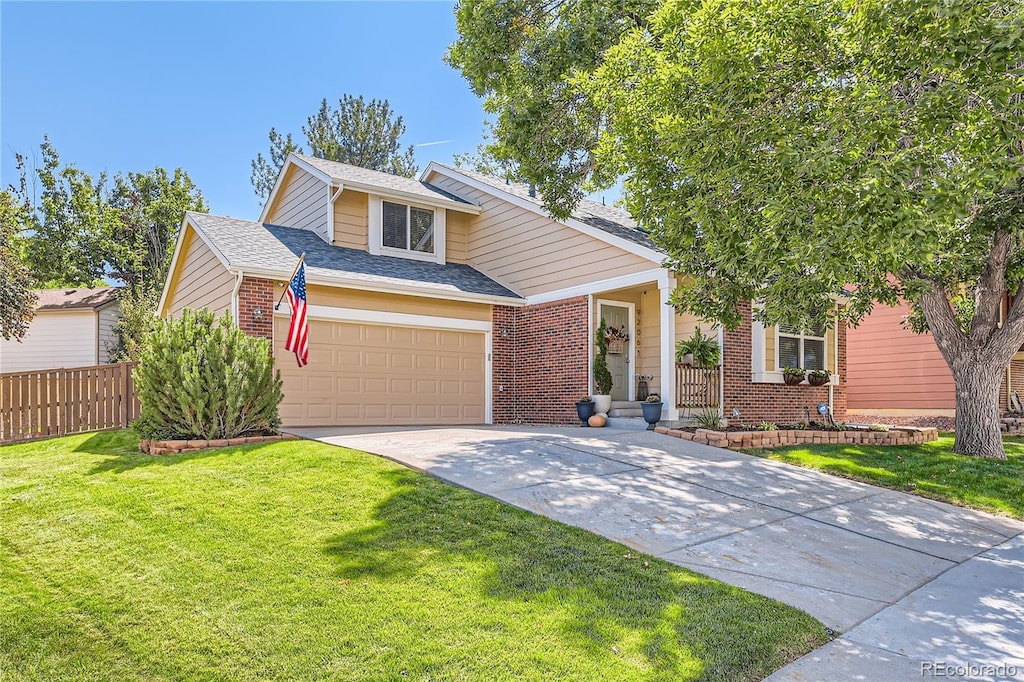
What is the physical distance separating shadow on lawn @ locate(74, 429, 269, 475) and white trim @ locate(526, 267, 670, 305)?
23.1ft

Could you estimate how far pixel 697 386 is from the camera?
12.4m

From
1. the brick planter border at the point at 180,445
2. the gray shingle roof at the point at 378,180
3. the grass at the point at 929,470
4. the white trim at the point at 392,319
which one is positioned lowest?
the grass at the point at 929,470

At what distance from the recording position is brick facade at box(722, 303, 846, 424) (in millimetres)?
12930

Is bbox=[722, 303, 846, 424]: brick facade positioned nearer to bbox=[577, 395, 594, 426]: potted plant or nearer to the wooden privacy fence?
bbox=[577, 395, 594, 426]: potted plant

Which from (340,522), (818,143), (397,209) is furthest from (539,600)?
(397,209)

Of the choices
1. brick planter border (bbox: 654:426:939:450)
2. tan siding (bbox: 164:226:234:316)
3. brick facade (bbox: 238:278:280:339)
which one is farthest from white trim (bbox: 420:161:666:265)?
tan siding (bbox: 164:226:234:316)

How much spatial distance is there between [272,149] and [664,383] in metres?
26.6

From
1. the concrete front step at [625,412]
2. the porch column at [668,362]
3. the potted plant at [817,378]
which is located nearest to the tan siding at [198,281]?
the concrete front step at [625,412]

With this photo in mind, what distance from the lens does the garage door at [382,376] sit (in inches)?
463

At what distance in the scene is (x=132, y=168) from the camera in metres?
28.2

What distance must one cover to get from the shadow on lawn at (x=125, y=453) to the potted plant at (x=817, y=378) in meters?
11.5

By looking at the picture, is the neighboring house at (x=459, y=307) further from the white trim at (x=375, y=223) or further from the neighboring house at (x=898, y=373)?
the neighboring house at (x=898, y=373)

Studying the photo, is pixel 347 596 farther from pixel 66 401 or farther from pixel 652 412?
pixel 66 401

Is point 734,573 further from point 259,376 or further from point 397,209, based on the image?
point 397,209
